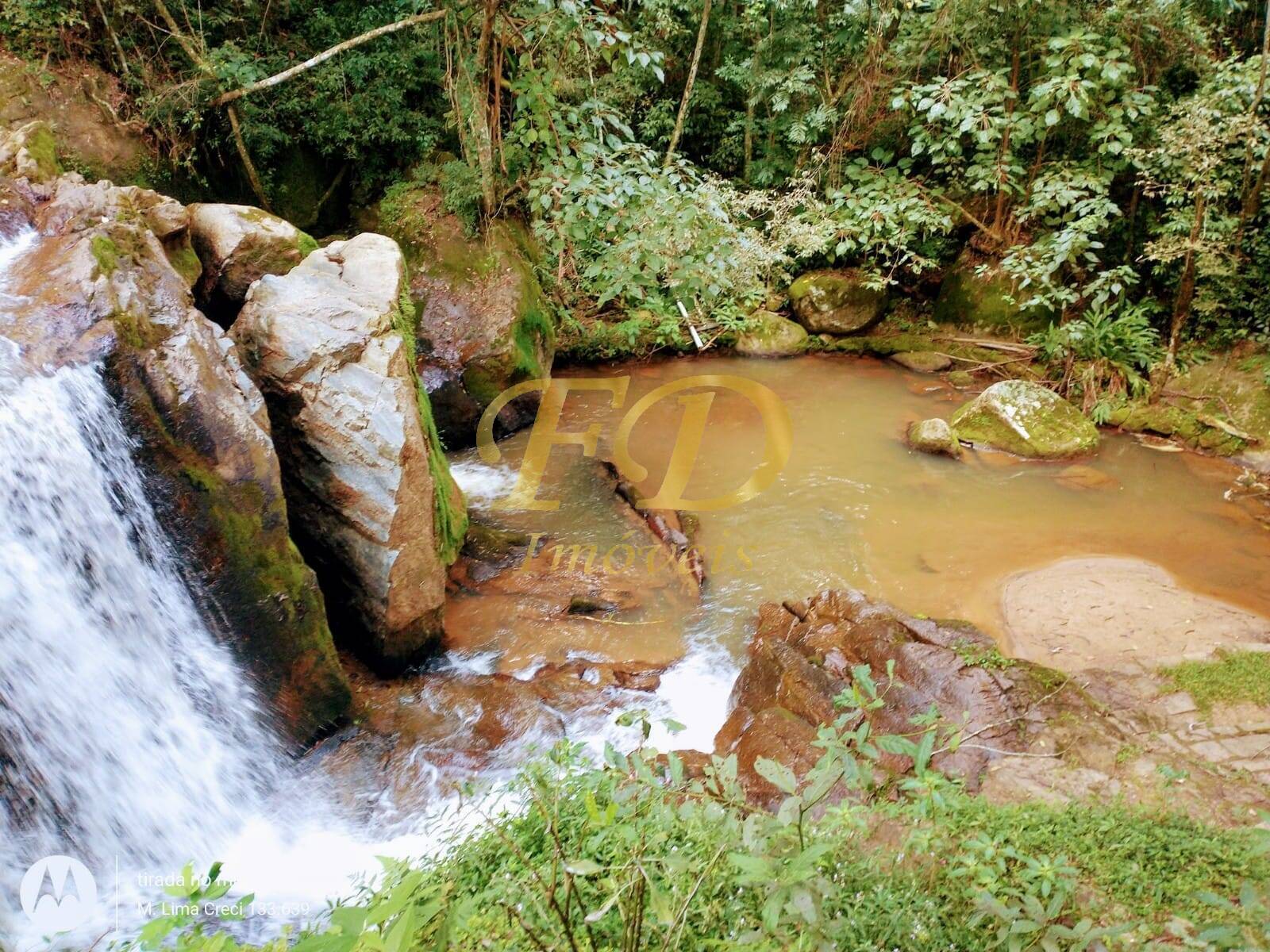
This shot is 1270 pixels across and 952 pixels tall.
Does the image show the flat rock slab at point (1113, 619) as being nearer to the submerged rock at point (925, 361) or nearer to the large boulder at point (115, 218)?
the submerged rock at point (925, 361)

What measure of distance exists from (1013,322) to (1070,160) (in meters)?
1.90

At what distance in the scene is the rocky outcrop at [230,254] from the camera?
4.67 m

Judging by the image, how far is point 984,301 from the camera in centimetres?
923

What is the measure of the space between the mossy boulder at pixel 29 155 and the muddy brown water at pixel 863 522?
12.1 ft

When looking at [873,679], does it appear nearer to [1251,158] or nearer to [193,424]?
[193,424]

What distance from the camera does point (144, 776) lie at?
3094mm

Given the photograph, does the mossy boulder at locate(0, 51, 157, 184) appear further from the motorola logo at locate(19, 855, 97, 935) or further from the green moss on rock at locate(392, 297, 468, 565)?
the motorola logo at locate(19, 855, 97, 935)

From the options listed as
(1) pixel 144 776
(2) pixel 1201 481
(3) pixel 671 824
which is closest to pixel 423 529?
(1) pixel 144 776

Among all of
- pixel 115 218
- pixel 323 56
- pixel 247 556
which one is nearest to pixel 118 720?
pixel 247 556

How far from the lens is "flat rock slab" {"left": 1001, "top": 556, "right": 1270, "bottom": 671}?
4.37 meters

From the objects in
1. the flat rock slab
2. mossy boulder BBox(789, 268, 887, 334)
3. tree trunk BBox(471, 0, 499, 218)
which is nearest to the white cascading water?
the flat rock slab

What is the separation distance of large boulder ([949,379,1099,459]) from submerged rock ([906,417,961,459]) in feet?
0.93

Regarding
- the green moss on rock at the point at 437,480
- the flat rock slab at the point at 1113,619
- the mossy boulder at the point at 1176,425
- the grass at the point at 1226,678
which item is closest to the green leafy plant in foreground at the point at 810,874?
the grass at the point at 1226,678

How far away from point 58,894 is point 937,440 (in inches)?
283
